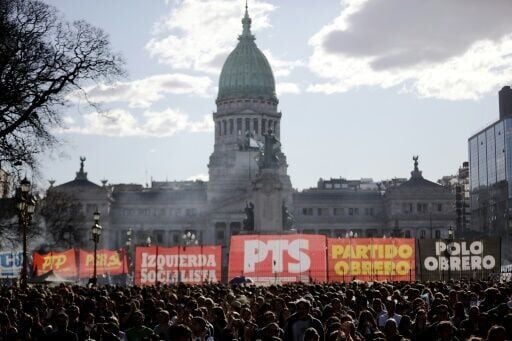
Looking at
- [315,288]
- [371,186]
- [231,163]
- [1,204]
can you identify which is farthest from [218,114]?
[315,288]

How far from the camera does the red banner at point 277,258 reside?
1987 inches

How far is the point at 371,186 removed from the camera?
197m

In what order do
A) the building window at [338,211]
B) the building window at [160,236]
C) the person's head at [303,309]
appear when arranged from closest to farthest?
the person's head at [303,309]
the building window at [160,236]
the building window at [338,211]

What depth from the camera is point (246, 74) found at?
569 ft

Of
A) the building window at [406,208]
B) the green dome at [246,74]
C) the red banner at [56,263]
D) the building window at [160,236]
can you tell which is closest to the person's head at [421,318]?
the red banner at [56,263]

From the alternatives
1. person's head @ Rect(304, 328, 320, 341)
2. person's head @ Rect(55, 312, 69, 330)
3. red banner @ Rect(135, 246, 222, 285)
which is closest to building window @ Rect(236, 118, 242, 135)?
red banner @ Rect(135, 246, 222, 285)

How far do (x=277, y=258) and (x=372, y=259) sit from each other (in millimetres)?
5742

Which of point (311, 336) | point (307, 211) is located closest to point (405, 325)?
point (311, 336)

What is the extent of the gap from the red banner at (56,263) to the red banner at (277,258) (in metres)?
9.26

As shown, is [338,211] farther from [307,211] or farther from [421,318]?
[421,318]

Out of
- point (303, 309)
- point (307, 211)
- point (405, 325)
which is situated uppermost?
point (307, 211)

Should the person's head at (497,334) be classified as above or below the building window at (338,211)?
below

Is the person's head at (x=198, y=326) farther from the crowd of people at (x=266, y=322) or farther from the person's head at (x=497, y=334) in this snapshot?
Result: the person's head at (x=497, y=334)

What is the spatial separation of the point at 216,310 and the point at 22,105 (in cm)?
1291
